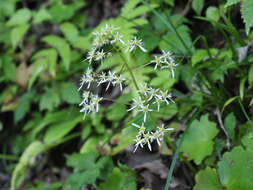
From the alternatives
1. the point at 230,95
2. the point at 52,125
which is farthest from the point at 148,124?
the point at 52,125

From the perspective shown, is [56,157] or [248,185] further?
[56,157]

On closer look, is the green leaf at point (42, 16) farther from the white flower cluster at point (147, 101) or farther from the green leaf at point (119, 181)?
the white flower cluster at point (147, 101)

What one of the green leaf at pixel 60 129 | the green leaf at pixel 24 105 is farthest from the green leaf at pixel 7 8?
the green leaf at pixel 60 129

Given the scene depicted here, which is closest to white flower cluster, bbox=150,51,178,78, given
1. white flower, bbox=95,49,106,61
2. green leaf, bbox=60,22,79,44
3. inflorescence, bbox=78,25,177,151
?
inflorescence, bbox=78,25,177,151

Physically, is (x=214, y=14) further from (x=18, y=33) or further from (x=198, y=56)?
(x=18, y=33)

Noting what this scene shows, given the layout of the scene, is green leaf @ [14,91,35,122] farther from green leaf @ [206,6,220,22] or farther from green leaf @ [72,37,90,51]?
green leaf @ [206,6,220,22]

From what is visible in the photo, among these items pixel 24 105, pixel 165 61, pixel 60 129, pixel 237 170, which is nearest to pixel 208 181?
pixel 237 170

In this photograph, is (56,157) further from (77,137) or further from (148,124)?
(148,124)

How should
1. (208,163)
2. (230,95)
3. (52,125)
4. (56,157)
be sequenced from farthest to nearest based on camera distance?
(56,157) → (52,125) → (230,95) → (208,163)
